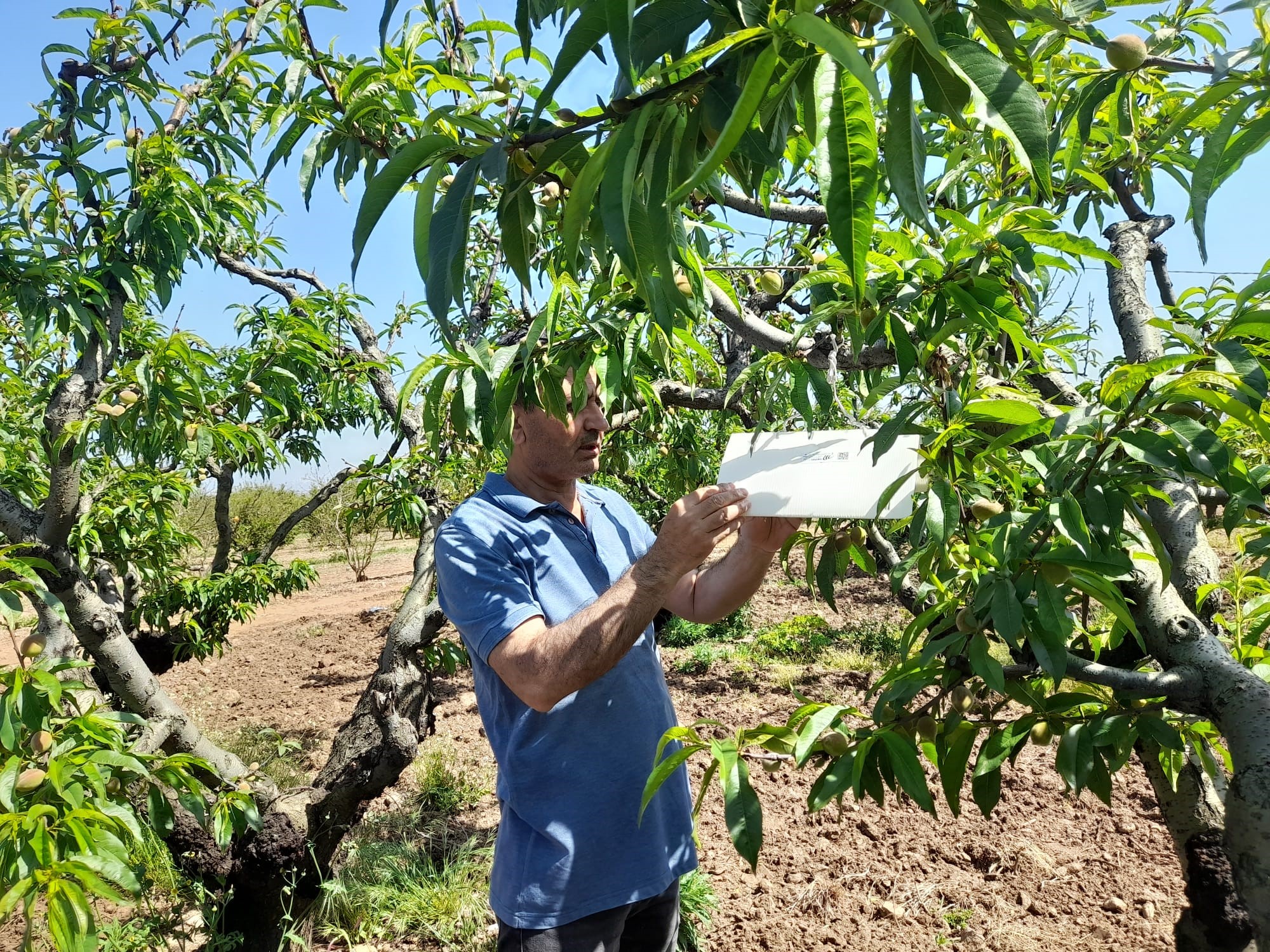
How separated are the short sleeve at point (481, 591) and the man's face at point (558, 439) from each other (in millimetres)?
274

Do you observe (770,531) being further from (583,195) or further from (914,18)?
→ (914,18)

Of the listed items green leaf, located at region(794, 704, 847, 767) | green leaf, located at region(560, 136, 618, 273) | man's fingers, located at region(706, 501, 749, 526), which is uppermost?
green leaf, located at region(560, 136, 618, 273)

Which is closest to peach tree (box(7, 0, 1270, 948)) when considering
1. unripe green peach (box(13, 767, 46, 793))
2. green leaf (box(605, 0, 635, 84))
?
green leaf (box(605, 0, 635, 84))

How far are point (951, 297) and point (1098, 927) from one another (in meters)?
2.35

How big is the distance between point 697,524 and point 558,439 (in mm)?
599

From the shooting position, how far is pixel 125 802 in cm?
186

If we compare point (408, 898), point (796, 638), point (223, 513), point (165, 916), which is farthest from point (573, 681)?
point (796, 638)

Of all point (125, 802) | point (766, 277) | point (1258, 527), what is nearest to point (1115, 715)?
point (1258, 527)

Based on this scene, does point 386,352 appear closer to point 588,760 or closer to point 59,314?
point 59,314

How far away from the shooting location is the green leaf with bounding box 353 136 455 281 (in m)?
0.63

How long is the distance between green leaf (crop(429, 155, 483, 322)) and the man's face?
117cm

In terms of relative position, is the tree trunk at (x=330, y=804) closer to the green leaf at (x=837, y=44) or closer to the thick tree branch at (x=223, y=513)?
the thick tree branch at (x=223, y=513)

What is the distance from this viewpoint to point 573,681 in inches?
54.3

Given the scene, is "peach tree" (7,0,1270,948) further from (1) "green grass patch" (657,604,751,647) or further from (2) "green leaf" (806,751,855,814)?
(1) "green grass patch" (657,604,751,647)
